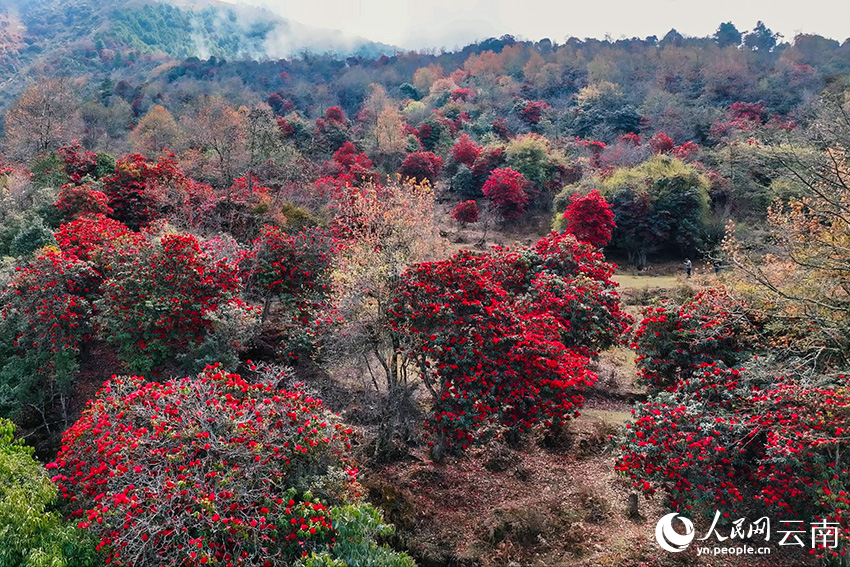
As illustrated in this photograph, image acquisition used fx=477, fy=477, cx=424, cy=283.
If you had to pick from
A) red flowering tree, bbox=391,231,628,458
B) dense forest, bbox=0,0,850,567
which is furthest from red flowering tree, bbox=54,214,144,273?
red flowering tree, bbox=391,231,628,458

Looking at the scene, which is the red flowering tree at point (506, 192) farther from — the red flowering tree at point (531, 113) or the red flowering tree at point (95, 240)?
the red flowering tree at point (95, 240)

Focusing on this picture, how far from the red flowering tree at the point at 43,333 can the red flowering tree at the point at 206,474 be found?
507 cm

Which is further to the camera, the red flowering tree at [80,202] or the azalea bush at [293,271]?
the red flowering tree at [80,202]

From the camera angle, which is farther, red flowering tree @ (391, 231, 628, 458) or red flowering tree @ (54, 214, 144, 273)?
red flowering tree @ (54, 214, 144, 273)

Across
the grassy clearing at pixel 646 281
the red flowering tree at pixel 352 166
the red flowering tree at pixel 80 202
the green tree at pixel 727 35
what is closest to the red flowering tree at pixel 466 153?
the red flowering tree at pixel 352 166

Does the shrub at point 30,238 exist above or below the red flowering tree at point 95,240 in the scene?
below

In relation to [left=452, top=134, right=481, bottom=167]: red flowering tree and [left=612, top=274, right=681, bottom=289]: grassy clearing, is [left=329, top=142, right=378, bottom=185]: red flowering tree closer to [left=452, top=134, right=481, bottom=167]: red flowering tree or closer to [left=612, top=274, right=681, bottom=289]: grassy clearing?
[left=452, top=134, right=481, bottom=167]: red flowering tree

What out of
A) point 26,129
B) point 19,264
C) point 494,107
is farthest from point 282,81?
point 19,264

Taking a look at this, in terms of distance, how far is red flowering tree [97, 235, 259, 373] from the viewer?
9.88 metres

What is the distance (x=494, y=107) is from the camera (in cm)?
4922

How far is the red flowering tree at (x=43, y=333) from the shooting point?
10289mm

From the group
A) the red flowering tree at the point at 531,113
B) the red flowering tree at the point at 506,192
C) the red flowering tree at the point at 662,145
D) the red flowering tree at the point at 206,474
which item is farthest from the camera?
the red flowering tree at the point at 531,113

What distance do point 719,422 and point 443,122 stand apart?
39119 millimetres

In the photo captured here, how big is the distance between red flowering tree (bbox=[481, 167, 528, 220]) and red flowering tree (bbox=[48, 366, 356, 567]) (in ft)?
76.2
